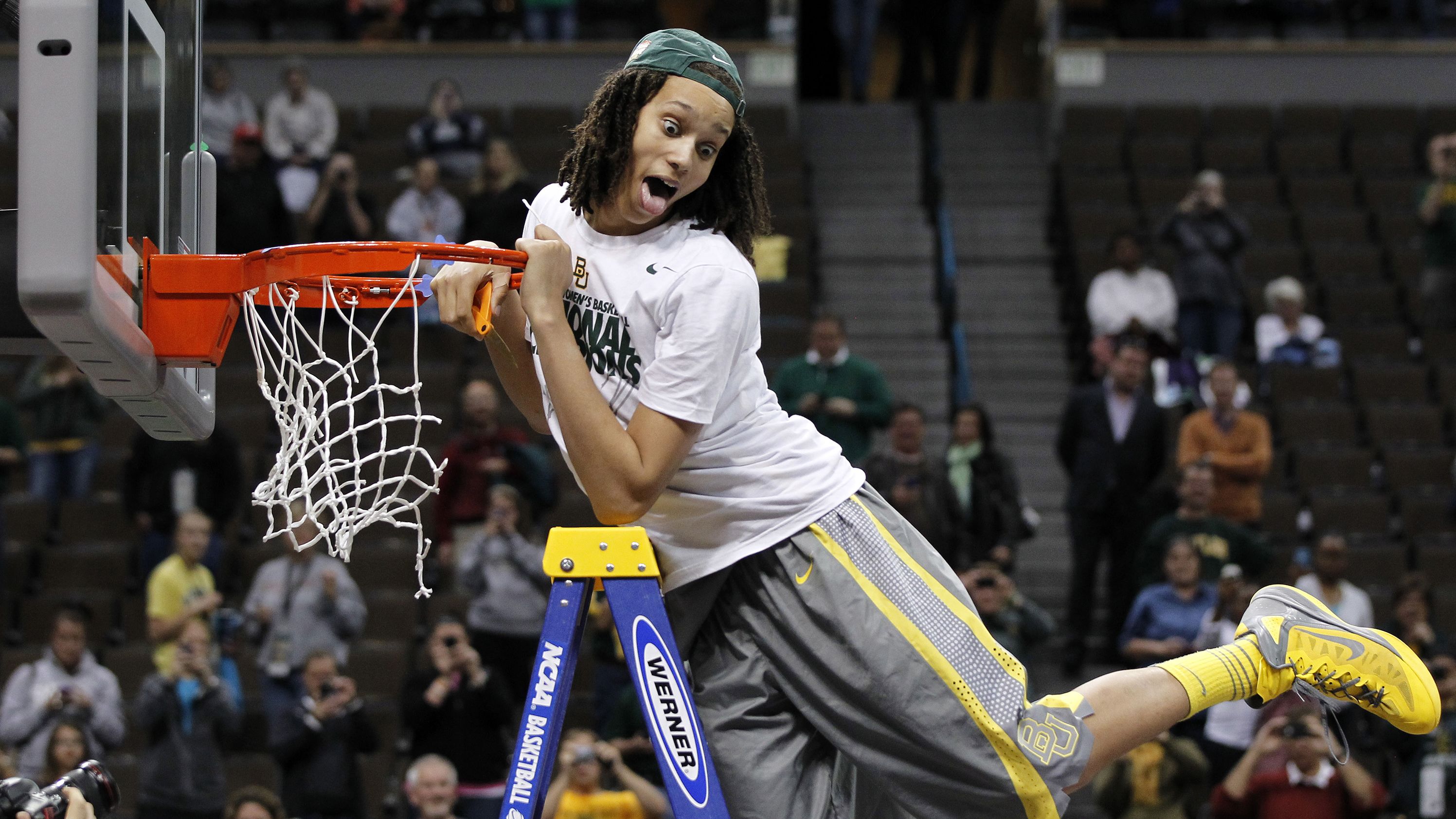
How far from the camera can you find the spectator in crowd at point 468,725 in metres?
8.28

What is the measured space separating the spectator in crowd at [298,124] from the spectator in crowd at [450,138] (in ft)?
2.39

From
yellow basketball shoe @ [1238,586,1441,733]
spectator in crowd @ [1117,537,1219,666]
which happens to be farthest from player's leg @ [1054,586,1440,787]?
spectator in crowd @ [1117,537,1219,666]

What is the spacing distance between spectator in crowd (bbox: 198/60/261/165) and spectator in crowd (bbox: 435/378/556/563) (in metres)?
4.55

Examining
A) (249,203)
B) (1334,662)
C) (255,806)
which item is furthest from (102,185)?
(249,203)

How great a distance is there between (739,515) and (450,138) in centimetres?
1026

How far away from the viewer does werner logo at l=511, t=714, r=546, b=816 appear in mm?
3549

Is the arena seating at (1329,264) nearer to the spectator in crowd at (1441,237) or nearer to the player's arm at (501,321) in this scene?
the spectator in crowd at (1441,237)

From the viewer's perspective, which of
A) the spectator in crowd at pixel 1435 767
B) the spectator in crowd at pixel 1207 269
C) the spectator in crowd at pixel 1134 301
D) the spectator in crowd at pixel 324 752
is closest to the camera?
the spectator in crowd at pixel 1435 767

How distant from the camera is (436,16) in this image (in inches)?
628

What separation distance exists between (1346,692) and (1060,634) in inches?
252

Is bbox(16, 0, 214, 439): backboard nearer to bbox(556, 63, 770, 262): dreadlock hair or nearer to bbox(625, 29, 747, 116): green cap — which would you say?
bbox(556, 63, 770, 262): dreadlock hair

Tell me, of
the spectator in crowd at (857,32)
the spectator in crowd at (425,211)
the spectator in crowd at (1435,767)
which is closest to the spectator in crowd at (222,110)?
the spectator in crowd at (425,211)

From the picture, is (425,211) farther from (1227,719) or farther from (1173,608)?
(1227,719)

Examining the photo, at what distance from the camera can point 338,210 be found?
1195 centimetres
